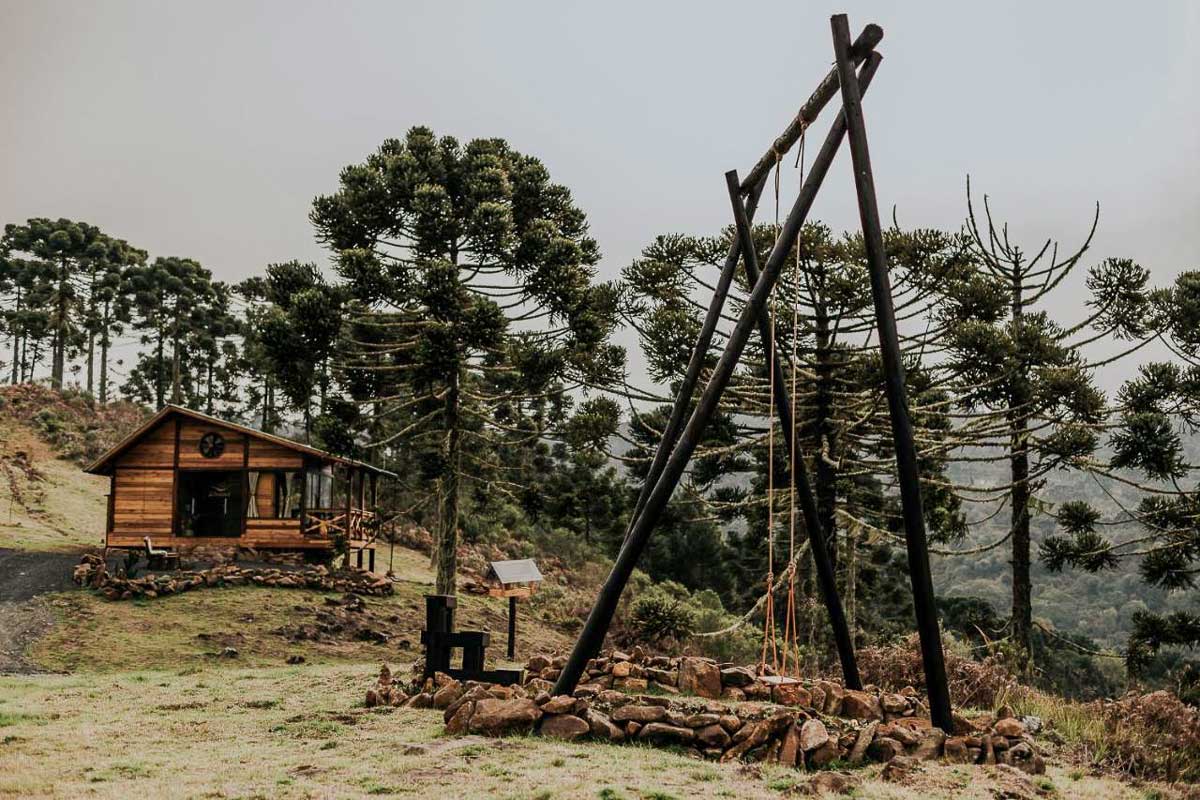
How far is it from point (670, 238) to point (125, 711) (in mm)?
11144

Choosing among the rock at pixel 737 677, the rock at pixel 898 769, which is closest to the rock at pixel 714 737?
the rock at pixel 898 769

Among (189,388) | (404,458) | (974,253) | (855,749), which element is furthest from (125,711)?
(189,388)

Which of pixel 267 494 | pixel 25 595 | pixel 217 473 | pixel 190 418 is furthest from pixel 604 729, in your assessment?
pixel 217 473

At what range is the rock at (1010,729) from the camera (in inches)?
313

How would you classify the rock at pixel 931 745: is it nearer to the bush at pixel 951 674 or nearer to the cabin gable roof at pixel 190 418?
the bush at pixel 951 674

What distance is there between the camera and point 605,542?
106ft

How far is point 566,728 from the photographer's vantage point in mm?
8078

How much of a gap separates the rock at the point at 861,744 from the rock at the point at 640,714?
1539 mm

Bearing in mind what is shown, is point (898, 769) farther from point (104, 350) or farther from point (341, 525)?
point (104, 350)

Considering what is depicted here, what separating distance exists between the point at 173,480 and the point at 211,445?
4.86ft

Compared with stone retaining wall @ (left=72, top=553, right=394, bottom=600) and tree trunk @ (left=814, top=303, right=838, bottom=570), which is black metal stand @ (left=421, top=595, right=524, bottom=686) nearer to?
tree trunk @ (left=814, top=303, right=838, bottom=570)

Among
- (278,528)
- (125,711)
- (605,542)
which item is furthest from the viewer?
(605,542)

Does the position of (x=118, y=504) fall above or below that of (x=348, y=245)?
below

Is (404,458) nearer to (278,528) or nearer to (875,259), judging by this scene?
(278,528)
